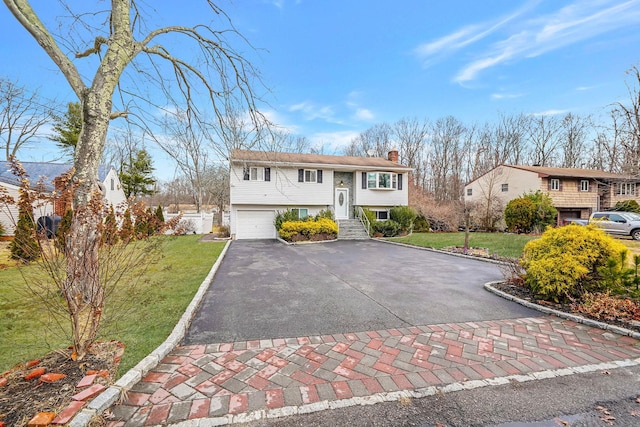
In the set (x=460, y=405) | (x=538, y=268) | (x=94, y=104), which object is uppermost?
(x=94, y=104)

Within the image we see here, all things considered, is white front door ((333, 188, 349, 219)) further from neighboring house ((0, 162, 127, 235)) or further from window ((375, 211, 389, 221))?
neighboring house ((0, 162, 127, 235))

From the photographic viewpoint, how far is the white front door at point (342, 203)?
18595 mm

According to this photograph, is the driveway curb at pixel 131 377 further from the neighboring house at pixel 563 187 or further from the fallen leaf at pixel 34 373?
the neighboring house at pixel 563 187

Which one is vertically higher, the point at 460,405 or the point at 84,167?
the point at 84,167

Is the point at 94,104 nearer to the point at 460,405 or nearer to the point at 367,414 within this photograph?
the point at 367,414

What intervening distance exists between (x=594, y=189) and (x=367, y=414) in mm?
29680

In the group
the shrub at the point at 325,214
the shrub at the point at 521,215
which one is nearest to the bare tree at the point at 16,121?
the shrub at the point at 325,214

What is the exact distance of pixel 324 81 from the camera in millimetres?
12984

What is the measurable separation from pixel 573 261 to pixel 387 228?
12.5 meters

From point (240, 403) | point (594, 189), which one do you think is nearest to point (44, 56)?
point (240, 403)

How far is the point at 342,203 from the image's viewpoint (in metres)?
18.8

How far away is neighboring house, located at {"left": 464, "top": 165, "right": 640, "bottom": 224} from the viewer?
20.4 metres

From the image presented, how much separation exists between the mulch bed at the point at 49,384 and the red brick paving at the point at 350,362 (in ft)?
1.60

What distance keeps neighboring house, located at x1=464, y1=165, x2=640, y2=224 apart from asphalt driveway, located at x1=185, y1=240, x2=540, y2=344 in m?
16.4
